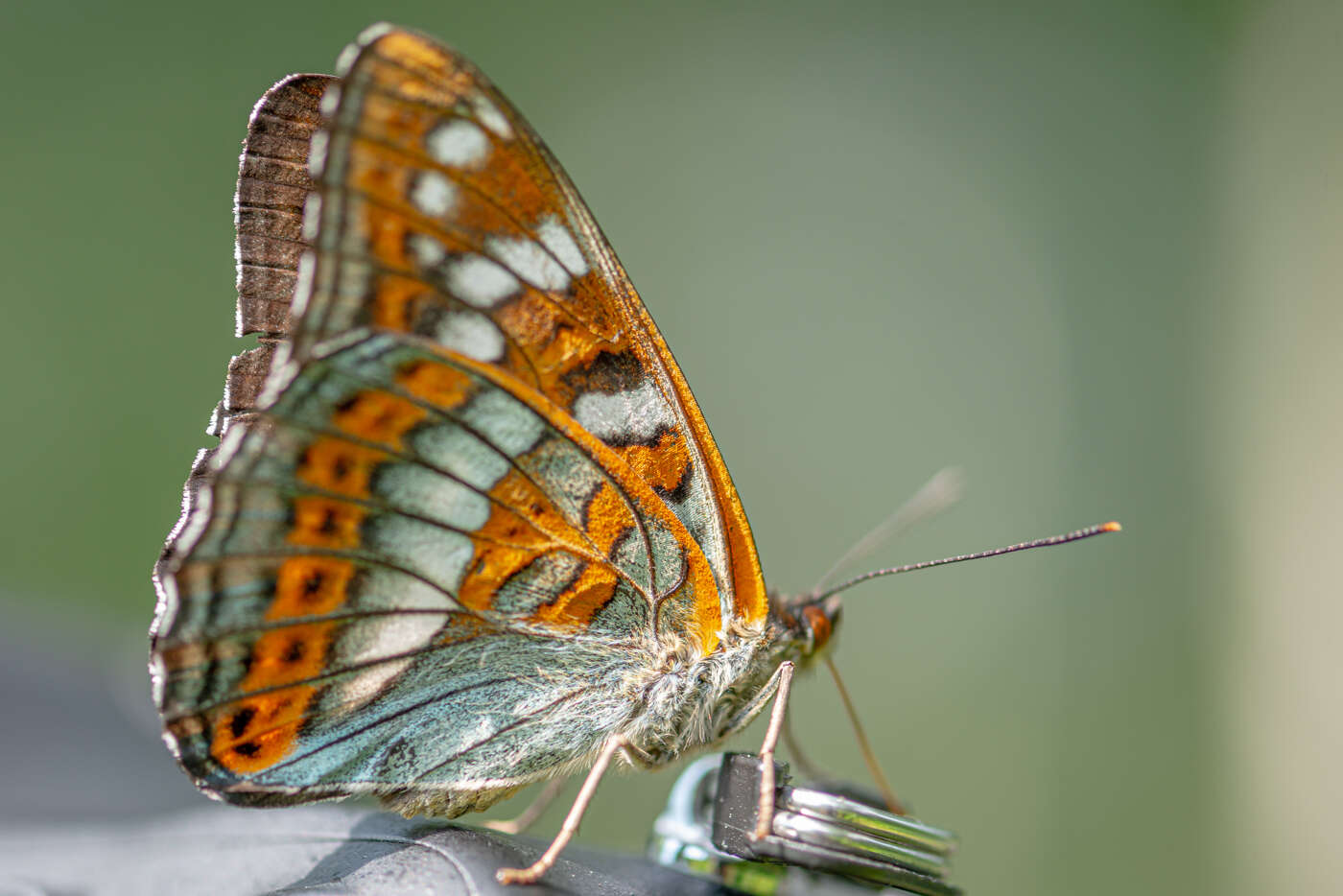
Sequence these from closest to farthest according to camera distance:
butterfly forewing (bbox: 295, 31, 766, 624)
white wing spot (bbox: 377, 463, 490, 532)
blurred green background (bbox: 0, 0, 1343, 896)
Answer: butterfly forewing (bbox: 295, 31, 766, 624) < white wing spot (bbox: 377, 463, 490, 532) < blurred green background (bbox: 0, 0, 1343, 896)

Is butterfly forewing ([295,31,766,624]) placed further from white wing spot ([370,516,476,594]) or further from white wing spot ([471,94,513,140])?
white wing spot ([370,516,476,594])

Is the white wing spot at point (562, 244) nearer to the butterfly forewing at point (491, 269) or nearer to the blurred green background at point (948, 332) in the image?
the butterfly forewing at point (491, 269)

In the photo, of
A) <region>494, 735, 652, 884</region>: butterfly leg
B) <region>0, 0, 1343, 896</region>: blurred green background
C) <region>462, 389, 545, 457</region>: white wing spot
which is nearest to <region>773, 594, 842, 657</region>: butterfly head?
<region>494, 735, 652, 884</region>: butterfly leg

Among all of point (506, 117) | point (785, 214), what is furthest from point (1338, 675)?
point (785, 214)

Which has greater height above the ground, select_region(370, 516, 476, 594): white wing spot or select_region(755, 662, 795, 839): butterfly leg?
select_region(370, 516, 476, 594): white wing spot

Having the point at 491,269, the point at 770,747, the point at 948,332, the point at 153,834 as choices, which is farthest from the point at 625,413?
the point at 948,332

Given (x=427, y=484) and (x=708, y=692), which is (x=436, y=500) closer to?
(x=427, y=484)
